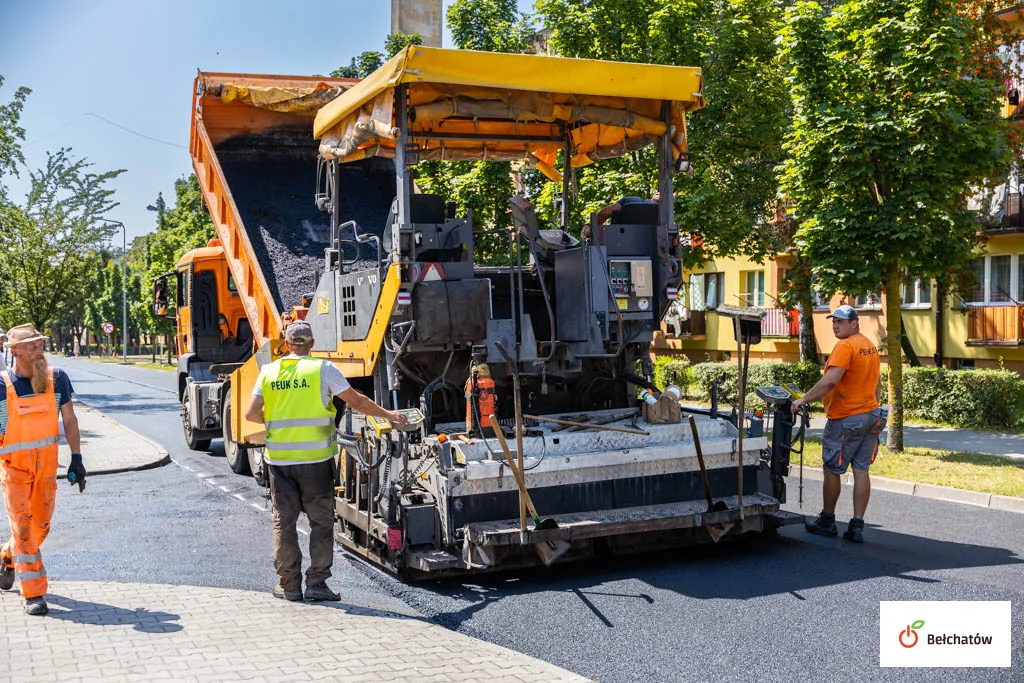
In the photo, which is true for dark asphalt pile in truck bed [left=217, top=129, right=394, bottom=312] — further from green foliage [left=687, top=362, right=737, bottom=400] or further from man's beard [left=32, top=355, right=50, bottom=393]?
green foliage [left=687, top=362, right=737, bottom=400]

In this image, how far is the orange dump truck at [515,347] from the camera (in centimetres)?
672

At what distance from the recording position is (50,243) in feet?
82.0

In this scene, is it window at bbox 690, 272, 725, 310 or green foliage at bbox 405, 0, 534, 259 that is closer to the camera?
green foliage at bbox 405, 0, 534, 259

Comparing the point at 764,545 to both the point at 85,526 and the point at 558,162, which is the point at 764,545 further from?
the point at 85,526

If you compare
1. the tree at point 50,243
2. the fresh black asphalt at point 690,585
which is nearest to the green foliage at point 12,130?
the tree at point 50,243

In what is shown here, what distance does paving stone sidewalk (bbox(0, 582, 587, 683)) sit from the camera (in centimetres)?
482

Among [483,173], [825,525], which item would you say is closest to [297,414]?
[825,525]

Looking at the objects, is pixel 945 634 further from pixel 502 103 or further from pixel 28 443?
pixel 28 443

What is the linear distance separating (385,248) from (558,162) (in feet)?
7.28

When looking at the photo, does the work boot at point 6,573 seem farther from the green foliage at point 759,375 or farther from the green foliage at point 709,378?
the green foliage at point 709,378

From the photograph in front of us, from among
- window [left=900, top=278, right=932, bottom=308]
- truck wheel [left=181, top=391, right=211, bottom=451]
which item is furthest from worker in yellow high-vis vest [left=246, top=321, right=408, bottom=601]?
window [left=900, top=278, right=932, bottom=308]

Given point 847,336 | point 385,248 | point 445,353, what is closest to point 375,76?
point 385,248

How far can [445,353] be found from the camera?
773 centimetres

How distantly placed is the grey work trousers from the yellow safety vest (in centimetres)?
8
